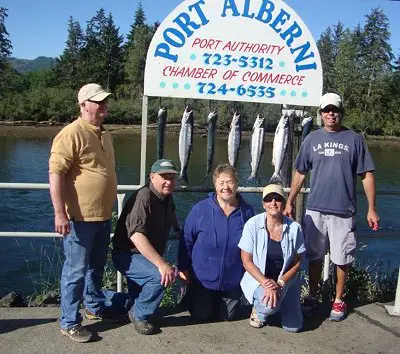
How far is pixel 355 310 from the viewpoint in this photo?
453cm

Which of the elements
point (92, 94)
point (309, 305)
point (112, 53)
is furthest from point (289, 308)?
point (112, 53)

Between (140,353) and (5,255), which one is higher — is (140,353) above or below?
above

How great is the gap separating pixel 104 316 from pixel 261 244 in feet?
4.48

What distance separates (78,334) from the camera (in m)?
3.70

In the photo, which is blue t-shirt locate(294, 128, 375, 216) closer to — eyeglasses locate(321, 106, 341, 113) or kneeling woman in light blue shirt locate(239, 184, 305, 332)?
eyeglasses locate(321, 106, 341, 113)

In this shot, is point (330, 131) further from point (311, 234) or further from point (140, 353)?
point (140, 353)

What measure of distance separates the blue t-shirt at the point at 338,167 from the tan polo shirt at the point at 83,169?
171cm

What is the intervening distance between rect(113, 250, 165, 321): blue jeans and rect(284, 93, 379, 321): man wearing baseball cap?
1.29 m

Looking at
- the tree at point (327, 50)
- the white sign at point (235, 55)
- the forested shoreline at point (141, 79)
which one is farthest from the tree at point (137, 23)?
the white sign at point (235, 55)

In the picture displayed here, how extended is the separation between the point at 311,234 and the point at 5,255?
735cm

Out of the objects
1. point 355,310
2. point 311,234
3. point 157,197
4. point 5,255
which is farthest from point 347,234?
point 5,255

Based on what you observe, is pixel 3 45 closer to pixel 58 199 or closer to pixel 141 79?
pixel 141 79

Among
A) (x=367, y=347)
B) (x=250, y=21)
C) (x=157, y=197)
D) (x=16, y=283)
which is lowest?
(x=16, y=283)

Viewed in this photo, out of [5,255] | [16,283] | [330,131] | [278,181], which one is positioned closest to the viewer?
[330,131]
